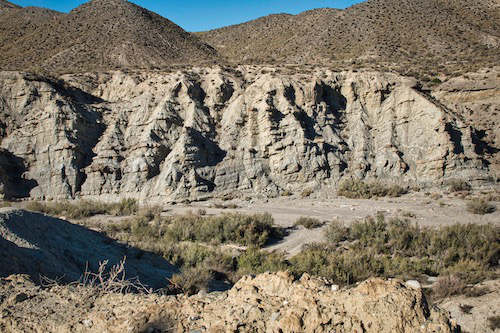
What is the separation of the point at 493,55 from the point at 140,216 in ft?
113

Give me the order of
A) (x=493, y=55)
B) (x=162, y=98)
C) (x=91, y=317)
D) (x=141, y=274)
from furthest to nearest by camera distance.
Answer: (x=493, y=55)
(x=162, y=98)
(x=141, y=274)
(x=91, y=317)

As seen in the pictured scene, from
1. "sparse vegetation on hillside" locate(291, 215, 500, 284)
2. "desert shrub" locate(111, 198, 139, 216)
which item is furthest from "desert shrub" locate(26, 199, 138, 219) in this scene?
"sparse vegetation on hillside" locate(291, 215, 500, 284)

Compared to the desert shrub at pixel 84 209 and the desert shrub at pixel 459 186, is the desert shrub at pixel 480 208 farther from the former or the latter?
the desert shrub at pixel 84 209

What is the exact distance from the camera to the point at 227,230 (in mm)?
11875

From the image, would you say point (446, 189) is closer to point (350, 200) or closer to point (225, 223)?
point (350, 200)

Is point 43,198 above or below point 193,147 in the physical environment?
below

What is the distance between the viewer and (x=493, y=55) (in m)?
28.7

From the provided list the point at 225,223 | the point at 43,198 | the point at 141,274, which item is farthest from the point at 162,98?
the point at 141,274

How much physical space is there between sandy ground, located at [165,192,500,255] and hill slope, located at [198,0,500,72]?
64.0 ft

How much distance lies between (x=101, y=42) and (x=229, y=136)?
29517 mm

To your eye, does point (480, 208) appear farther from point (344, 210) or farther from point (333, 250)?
point (333, 250)

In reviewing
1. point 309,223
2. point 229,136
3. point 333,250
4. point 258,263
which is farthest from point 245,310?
point 229,136

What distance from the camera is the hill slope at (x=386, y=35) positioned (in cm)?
3397

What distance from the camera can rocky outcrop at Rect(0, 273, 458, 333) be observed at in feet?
10.1
